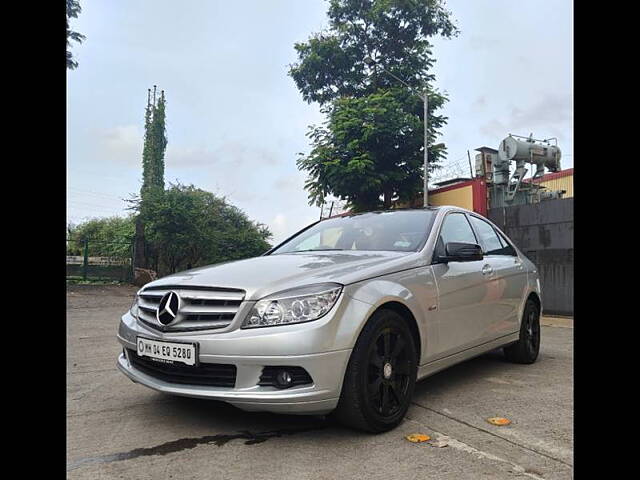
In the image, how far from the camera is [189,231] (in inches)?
667

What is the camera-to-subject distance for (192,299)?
2955mm

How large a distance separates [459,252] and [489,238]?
1370mm

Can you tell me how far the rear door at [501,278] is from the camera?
4.39 meters

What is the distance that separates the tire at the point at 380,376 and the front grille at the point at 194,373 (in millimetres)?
641

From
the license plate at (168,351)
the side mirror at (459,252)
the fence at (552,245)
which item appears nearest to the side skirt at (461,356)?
the side mirror at (459,252)

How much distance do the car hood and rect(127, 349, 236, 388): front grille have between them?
1.39 ft

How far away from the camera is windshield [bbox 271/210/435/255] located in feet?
12.8

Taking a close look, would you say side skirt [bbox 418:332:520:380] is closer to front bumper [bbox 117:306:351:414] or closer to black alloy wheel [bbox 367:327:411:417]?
black alloy wheel [bbox 367:327:411:417]

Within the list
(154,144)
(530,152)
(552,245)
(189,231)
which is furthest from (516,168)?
(154,144)

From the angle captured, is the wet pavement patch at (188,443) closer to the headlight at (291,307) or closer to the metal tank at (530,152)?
the headlight at (291,307)

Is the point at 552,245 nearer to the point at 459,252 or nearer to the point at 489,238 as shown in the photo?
the point at 489,238
